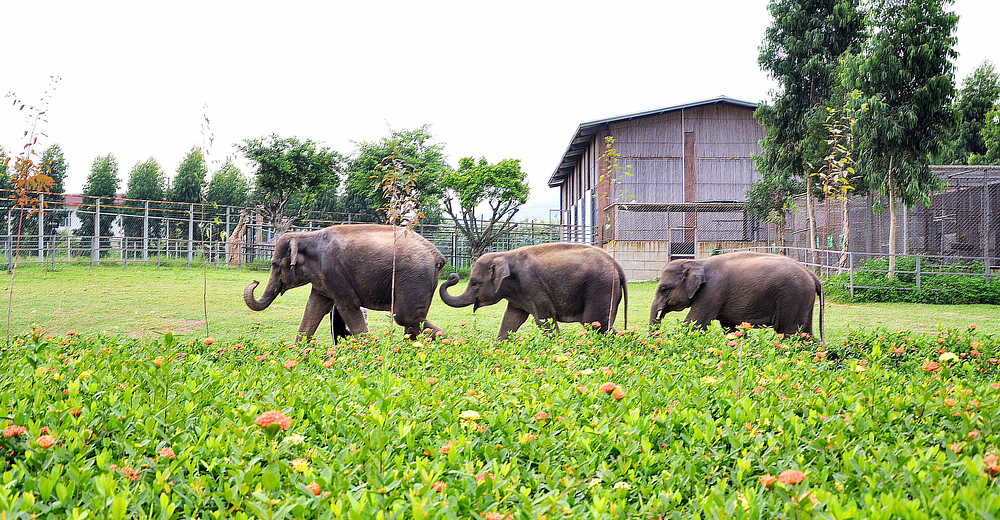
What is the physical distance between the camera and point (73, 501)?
1.95 meters

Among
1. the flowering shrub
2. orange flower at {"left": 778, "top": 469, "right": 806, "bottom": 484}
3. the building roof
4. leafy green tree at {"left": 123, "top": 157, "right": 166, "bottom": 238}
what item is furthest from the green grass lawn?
leafy green tree at {"left": 123, "top": 157, "right": 166, "bottom": 238}

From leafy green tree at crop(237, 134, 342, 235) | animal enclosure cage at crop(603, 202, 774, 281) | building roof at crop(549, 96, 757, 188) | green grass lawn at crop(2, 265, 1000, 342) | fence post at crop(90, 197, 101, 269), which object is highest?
building roof at crop(549, 96, 757, 188)

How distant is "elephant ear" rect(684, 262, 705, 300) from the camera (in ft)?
23.6

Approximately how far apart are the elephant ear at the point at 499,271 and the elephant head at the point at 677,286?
164 cm

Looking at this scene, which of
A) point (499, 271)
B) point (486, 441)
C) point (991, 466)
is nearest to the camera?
point (991, 466)

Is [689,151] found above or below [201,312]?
above

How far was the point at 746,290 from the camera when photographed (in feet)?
23.3

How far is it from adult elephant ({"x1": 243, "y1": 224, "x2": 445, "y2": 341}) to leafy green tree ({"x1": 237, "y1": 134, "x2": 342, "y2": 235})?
17.0 metres

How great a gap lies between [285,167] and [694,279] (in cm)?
1972

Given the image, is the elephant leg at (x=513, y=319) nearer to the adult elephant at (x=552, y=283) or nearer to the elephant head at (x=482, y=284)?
the adult elephant at (x=552, y=283)

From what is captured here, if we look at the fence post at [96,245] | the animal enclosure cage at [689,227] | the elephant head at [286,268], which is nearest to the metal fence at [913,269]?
the animal enclosure cage at [689,227]

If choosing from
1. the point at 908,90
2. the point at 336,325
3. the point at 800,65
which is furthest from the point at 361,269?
the point at 800,65

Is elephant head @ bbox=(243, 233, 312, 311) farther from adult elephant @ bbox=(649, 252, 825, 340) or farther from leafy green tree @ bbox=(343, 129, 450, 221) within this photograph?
leafy green tree @ bbox=(343, 129, 450, 221)

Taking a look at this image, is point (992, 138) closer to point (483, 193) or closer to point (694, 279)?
point (483, 193)
